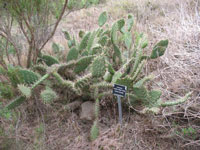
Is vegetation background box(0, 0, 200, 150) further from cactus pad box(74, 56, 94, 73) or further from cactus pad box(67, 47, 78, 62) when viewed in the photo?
cactus pad box(67, 47, 78, 62)

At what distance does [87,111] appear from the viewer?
95.0 inches

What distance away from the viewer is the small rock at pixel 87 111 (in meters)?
2.39

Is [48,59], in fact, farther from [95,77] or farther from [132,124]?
[132,124]

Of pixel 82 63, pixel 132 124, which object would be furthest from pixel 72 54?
pixel 132 124

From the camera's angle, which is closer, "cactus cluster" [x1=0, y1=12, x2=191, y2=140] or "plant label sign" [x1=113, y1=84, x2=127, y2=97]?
"plant label sign" [x1=113, y1=84, x2=127, y2=97]

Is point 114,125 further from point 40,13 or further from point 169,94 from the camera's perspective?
point 40,13

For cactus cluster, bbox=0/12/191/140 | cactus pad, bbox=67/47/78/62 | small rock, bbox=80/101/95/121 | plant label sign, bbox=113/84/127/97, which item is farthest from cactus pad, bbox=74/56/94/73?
plant label sign, bbox=113/84/127/97

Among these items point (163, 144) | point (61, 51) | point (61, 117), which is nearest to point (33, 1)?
point (61, 51)

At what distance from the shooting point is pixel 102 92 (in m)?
2.54

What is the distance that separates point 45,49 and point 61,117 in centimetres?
160

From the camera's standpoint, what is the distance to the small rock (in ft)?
7.83

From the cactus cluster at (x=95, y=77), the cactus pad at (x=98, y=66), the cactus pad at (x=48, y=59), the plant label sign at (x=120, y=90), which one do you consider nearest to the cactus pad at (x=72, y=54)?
the cactus cluster at (x=95, y=77)

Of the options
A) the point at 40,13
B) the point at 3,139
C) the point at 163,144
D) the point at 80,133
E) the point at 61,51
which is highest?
the point at 40,13

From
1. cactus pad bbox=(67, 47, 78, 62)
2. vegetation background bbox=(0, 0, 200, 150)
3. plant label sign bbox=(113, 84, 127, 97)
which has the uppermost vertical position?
cactus pad bbox=(67, 47, 78, 62)
